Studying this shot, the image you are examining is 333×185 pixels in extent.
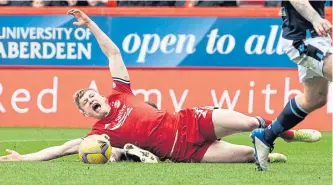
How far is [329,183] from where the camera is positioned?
29.2ft

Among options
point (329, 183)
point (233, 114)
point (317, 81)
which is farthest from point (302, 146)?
point (329, 183)

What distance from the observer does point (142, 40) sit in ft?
60.1

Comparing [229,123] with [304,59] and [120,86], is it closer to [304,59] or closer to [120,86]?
[120,86]

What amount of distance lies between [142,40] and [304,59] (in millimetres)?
8826

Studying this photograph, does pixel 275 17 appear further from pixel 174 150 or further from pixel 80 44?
pixel 174 150

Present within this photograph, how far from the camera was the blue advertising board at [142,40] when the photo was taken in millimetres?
18219

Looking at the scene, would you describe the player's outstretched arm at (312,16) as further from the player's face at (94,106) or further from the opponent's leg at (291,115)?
the player's face at (94,106)

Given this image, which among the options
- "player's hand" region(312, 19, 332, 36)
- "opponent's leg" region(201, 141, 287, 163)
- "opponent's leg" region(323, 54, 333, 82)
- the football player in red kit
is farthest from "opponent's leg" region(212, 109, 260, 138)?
"player's hand" region(312, 19, 332, 36)

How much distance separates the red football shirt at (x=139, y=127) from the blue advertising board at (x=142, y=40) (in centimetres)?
714

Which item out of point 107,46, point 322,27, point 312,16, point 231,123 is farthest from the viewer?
point 107,46

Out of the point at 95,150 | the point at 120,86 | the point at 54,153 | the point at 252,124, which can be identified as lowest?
the point at 54,153

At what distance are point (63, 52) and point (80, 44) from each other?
1.07ft

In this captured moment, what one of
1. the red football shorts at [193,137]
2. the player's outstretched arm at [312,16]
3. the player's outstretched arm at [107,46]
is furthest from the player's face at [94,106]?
the player's outstretched arm at [312,16]

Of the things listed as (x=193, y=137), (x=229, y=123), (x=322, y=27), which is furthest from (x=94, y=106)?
(x=322, y=27)
